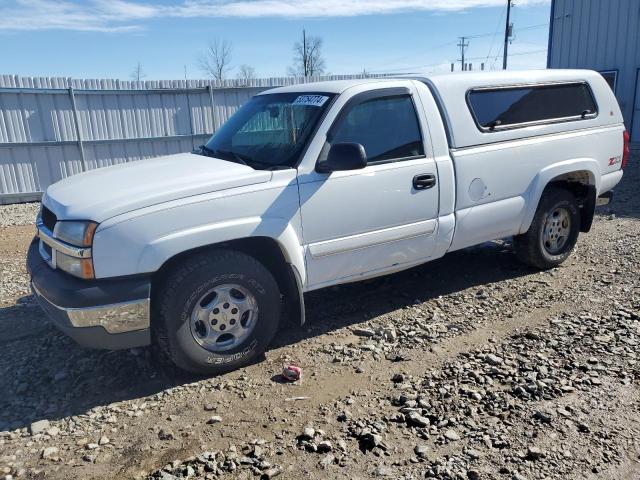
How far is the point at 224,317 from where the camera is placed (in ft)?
12.1

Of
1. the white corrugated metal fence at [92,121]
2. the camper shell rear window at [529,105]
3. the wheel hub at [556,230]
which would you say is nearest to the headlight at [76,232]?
the camper shell rear window at [529,105]

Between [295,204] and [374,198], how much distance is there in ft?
2.27

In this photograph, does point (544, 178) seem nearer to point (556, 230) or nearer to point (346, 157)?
point (556, 230)

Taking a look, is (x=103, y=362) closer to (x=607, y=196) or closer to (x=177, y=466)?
(x=177, y=466)

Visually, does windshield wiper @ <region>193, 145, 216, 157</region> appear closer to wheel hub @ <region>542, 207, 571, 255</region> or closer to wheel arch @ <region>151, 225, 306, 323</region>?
wheel arch @ <region>151, 225, 306, 323</region>

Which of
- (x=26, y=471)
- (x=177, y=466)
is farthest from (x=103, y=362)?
(x=177, y=466)

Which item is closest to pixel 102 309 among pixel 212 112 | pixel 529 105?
pixel 529 105

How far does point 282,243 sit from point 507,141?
2.50 m

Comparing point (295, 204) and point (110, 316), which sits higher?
point (295, 204)

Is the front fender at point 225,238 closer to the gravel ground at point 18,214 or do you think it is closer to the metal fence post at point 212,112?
the gravel ground at point 18,214

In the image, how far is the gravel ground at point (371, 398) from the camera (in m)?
2.81

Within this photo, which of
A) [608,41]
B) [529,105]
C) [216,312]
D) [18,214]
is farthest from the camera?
[608,41]

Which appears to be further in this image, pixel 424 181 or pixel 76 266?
pixel 424 181

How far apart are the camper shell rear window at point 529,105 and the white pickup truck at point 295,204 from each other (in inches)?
0.6
